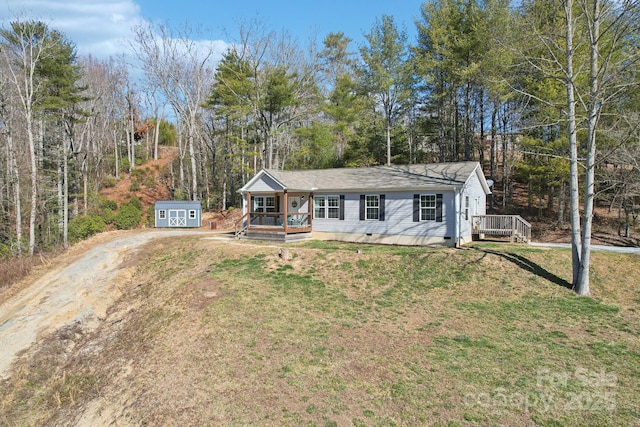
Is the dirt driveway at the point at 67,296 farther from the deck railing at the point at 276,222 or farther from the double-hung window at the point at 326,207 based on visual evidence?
the double-hung window at the point at 326,207

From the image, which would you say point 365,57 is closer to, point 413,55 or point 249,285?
point 413,55

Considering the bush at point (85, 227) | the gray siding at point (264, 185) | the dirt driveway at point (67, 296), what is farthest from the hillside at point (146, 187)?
the dirt driveway at point (67, 296)

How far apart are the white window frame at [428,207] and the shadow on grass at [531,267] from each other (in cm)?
342

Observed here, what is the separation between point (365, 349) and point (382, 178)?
41.6 feet

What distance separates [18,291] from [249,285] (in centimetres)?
1176

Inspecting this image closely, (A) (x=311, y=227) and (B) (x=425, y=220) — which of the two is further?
(A) (x=311, y=227)

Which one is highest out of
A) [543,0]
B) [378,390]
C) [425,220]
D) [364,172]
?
[543,0]

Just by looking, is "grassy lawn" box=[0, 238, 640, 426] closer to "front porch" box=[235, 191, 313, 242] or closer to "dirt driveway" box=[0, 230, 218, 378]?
"dirt driveway" box=[0, 230, 218, 378]

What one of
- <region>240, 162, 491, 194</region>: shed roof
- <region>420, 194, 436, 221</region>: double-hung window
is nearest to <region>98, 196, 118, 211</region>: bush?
<region>240, 162, 491, 194</region>: shed roof

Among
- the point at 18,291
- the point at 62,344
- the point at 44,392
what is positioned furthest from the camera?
the point at 18,291

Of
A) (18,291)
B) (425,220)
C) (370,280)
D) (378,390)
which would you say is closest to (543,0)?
(425,220)

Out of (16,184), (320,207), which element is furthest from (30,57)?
(320,207)

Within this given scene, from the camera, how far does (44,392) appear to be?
9.14 m

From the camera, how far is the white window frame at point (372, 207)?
62.7ft
